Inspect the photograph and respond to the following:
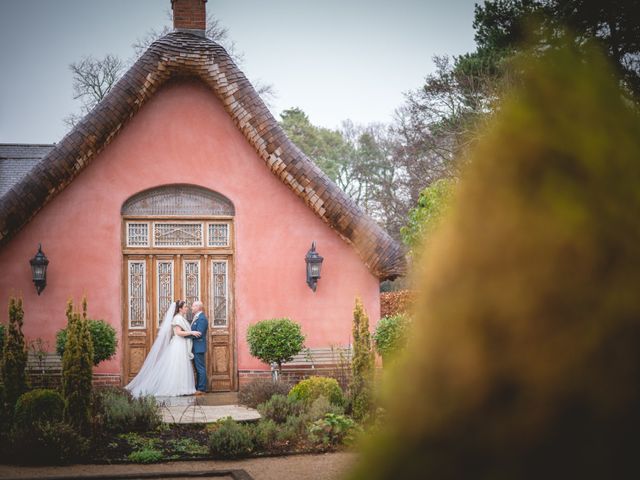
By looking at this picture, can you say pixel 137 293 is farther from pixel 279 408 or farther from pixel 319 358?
pixel 279 408

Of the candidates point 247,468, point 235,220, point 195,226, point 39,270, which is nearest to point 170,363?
point 195,226

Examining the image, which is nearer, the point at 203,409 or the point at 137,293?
the point at 203,409

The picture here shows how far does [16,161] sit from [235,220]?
31.0 feet

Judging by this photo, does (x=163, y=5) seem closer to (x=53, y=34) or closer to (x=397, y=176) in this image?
(x=53, y=34)

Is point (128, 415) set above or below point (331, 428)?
above

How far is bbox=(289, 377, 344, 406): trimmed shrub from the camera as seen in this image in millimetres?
11188

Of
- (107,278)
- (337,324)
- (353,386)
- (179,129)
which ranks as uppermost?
(179,129)

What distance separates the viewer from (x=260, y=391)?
12.2m

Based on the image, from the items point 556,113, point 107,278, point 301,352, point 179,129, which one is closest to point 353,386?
point 301,352

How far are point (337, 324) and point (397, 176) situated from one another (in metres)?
24.6

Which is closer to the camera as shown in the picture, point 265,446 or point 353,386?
point 265,446

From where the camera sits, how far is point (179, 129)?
14391mm

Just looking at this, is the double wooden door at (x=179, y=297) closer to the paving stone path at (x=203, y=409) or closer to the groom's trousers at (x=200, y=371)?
the groom's trousers at (x=200, y=371)

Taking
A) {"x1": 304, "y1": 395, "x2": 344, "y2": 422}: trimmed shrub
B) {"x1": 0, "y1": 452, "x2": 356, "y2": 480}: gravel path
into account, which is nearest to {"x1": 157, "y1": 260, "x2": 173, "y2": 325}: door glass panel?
{"x1": 304, "y1": 395, "x2": 344, "y2": 422}: trimmed shrub
